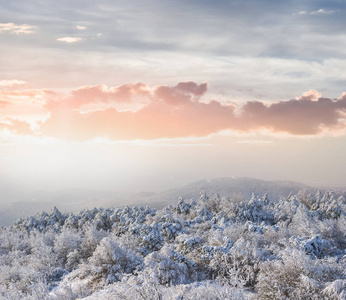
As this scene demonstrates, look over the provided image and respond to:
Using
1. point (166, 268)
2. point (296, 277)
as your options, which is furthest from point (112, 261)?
point (296, 277)

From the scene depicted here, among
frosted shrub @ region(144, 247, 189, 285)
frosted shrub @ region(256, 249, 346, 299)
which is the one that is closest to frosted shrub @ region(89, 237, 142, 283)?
frosted shrub @ region(144, 247, 189, 285)

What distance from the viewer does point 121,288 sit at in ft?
46.1

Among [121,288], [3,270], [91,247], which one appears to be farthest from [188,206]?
[121,288]

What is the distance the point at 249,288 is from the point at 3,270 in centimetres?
1867

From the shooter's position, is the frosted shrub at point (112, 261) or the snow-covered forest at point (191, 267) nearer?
the snow-covered forest at point (191, 267)

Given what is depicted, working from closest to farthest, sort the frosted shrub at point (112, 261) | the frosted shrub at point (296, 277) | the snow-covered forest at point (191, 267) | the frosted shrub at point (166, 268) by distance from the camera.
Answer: the frosted shrub at point (296, 277)
the snow-covered forest at point (191, 267)
the frosted shrub at point (166, 268)
the frosted shrub at point (112, 261)

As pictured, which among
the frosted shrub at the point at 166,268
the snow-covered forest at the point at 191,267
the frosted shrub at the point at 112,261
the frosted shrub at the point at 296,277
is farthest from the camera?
the frosted shrub at the point at 112,261

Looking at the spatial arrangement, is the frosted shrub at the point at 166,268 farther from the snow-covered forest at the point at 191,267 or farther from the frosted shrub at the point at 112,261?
the frosted shrub at the point at 112,261

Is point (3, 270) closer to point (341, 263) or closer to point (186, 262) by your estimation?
point (186, 262)

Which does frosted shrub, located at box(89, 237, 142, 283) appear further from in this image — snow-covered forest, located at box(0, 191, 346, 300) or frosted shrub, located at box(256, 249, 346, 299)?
frosted shrub, located at box(256, 249, 346, 299)

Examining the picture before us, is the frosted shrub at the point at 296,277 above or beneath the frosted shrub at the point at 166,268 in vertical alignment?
above

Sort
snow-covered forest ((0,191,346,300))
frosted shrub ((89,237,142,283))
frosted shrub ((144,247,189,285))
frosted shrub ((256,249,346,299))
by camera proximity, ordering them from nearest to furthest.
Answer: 1. frosted shrub ((256,249,346,299))
2. snow-covered forest ((0,191,346,300))
3. frosted shrub ((144,247,189,285))
4. frosted shrub ((89,237,142,283))

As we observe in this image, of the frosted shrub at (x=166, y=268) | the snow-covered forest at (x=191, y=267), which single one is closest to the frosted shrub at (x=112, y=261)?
the snow-covered forest at (x=191, y=267)

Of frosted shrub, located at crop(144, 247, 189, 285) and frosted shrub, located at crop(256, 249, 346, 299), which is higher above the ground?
frosted shrub, located at crop(256, 249, 346, 299)
